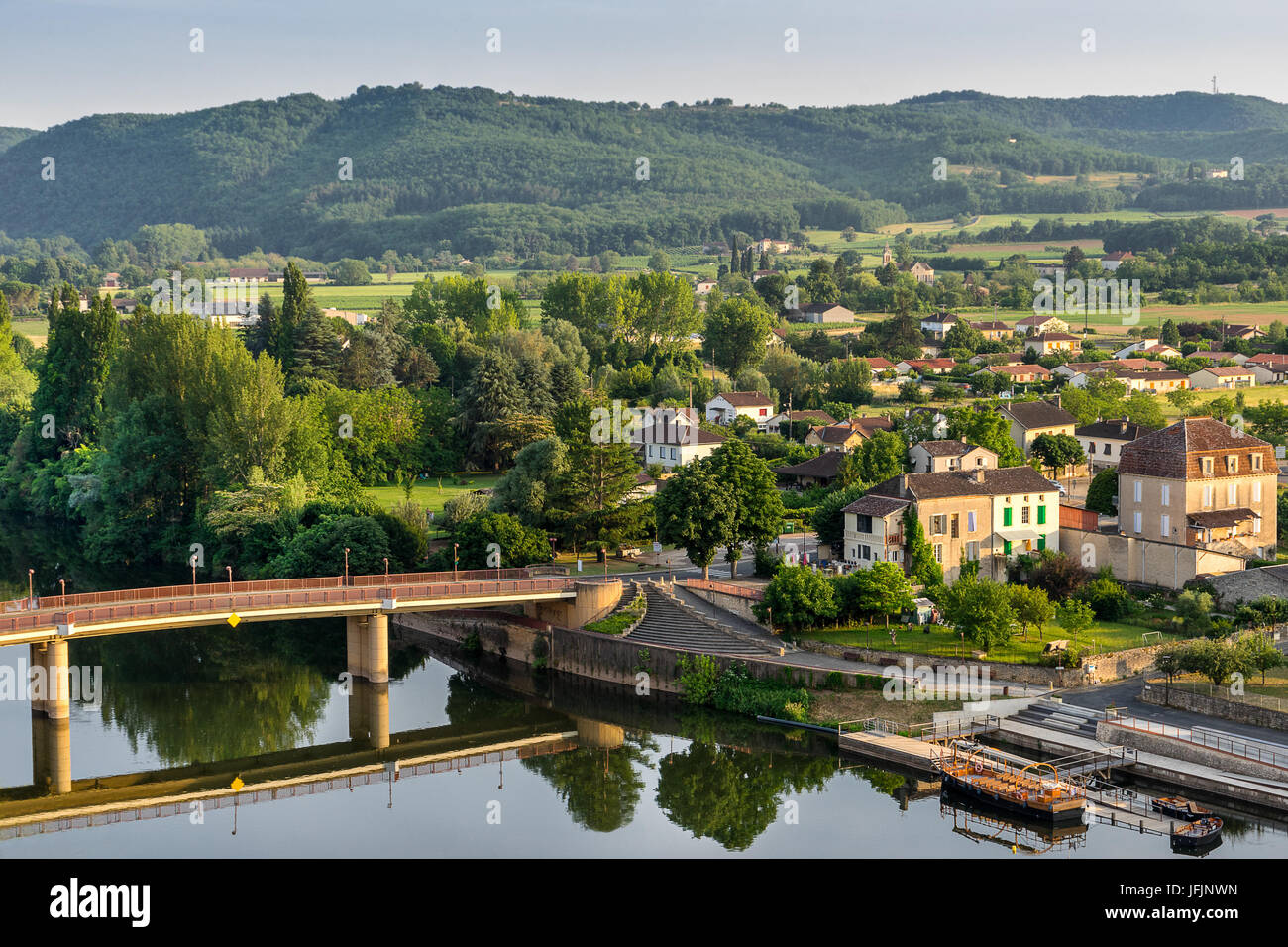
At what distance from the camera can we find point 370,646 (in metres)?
51.6

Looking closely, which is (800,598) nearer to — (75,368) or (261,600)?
(261,600)

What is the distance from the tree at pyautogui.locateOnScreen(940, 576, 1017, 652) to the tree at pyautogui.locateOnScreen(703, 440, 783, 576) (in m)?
10.3

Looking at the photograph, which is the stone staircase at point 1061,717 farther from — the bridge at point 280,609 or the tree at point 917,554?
the bridge at point 280,609

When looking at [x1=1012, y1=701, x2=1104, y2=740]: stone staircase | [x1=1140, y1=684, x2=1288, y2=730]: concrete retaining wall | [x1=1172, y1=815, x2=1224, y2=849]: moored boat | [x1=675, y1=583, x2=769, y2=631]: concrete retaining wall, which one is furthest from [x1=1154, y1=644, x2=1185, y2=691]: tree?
[x1=675, y1=583, x2=769, y2=631]: concrete retaining wall

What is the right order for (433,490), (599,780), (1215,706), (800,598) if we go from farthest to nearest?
(433,490) → (800,598) → (599,780) → (1215,706)

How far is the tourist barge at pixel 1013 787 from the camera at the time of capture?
37.4 metres

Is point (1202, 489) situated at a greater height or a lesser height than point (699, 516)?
greater

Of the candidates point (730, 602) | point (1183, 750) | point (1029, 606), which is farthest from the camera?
point (730, 602)

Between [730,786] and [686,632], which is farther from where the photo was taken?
[686,632]

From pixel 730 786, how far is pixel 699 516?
14.9 meters

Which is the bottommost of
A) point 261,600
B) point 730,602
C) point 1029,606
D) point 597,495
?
point 730,602

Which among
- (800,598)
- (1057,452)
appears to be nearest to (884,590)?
(800,598)

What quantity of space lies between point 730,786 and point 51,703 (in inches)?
815

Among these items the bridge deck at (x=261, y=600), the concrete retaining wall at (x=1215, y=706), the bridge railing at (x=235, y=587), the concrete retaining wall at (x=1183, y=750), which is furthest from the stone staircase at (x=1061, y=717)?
the bridge railing at (x=235, y=587)
